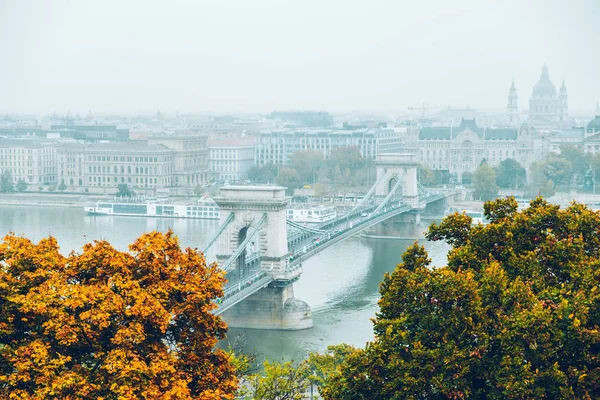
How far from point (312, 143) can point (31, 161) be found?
1406 centimetres

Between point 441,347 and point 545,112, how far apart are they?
79.3 meters

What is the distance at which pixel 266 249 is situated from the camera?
20.3 metres

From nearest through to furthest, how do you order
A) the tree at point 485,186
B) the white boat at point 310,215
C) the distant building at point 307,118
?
the white boat at point 310,215
the tree at point 485,186
the distant building at point 307,118

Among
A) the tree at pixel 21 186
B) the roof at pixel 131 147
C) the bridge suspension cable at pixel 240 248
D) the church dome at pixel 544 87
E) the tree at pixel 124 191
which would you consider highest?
the church dome at pixel 544 87

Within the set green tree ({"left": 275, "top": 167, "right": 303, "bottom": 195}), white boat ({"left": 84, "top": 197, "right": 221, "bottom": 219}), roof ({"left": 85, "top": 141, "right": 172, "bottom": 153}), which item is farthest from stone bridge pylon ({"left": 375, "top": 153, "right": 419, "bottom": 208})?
roof ({"left": 85, "top": 141, "right": 172, "bottom": 153})

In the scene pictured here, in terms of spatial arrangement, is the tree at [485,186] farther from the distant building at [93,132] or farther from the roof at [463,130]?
the distant building at [93,132]

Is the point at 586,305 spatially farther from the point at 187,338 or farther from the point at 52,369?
the point at 52,369

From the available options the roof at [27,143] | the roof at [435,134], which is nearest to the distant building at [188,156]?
the roof at [27,143]

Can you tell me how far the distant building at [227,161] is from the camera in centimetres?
5481

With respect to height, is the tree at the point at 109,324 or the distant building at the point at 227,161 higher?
the tree at the point at 109,324

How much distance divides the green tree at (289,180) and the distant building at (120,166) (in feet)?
17.5

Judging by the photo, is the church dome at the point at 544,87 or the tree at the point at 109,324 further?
the church dome at the point at 544,87

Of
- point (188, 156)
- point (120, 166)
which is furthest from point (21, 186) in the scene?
point (188, 156)

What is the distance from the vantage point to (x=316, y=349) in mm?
17828
